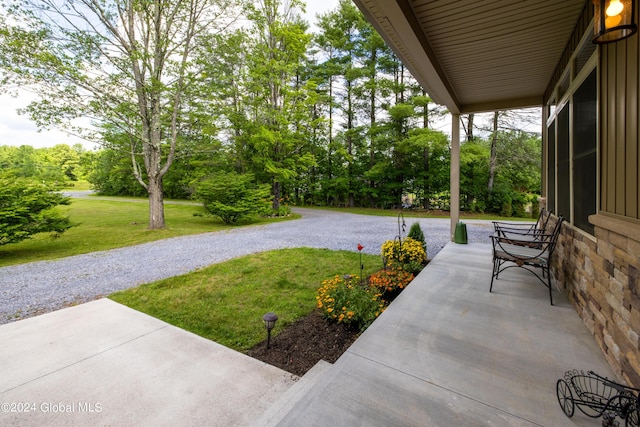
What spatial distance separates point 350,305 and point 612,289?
1777 mm

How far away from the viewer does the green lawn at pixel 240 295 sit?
272 centimetres

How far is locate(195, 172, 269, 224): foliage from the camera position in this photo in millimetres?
9156

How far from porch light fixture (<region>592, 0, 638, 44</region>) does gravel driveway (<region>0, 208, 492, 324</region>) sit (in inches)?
167

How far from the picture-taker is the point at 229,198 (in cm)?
945

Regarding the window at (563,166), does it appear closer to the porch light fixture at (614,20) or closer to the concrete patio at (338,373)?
the concrete patio at (338,373)

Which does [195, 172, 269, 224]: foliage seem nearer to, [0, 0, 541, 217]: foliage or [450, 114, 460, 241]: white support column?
[0, 0, 541, 217]: foliage

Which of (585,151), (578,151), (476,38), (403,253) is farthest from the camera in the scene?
(403,253)

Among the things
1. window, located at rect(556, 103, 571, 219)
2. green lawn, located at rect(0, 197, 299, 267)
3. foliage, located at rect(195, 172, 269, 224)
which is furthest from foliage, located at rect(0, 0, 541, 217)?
window, located at rect(556, 103, 571, 219)

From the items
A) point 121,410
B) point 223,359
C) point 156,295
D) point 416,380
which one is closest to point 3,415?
point 121,410

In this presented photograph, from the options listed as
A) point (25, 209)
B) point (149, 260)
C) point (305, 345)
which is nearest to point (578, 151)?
point (305, 345)

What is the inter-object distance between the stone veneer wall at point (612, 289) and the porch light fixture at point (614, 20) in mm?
909

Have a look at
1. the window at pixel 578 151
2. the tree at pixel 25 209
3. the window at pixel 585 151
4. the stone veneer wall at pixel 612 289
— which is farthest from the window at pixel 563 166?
the tree at pixel 25 209

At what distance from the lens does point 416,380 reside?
61.7 inches

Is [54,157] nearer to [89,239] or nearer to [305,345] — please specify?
[89,239]
